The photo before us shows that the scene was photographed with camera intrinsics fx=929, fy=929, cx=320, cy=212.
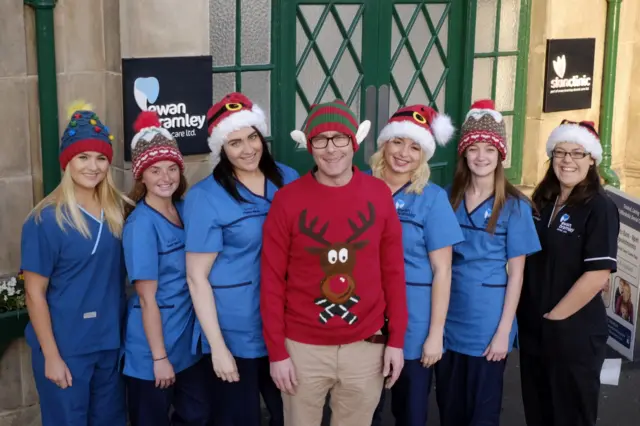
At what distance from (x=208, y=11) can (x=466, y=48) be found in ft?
7.58

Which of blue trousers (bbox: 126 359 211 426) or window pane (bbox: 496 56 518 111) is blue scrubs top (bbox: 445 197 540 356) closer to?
blue trousers (bbox: 126 359 211 426)

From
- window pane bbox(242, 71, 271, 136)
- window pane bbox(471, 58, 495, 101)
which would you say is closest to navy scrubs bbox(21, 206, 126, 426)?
window pane bbox(242, 71, 271, 136)

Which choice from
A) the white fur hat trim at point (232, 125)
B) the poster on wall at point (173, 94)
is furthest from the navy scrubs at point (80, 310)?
the poster on wall at point (173, 94)

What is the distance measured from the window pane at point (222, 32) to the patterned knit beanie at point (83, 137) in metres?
1.58

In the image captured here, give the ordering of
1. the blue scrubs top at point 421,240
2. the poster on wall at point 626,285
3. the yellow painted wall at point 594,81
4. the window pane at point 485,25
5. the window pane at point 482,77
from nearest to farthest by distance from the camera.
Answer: the blue scrubs top at point 421,240 < the poster on wall at point 626,285 < the window pane at point 485,25 < the window pane at point 482,77 < the yellow painted wall at point 594,81

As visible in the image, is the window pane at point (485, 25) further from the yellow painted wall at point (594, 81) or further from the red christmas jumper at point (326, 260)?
the red christmas jumper at point (326, 260)

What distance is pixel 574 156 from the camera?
4.61m

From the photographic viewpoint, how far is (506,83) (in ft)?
23.9

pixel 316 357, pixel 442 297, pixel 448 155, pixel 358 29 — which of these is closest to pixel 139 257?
pixel 316 357

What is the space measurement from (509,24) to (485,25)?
0.93ft

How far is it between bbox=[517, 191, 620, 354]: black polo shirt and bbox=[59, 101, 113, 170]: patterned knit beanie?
2.14 metres

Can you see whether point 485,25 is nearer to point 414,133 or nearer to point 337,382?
point 414,133

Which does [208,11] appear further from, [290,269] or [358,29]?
[290,269]

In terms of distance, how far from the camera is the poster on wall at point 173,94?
16.3 feet
